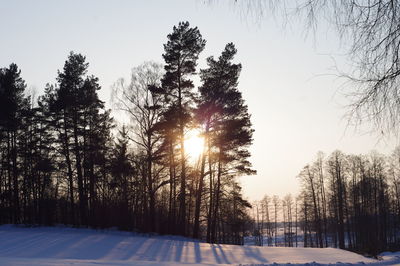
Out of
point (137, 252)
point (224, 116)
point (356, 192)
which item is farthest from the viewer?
point (356, 192)

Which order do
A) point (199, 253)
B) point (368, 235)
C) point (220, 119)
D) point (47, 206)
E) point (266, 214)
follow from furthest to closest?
point (266, 214) → point (368, 235) → point (47, 206) → point (220, 119) → point (199, 253)

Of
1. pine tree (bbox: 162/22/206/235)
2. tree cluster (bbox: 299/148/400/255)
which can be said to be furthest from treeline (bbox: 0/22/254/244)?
tree cluster (bbox: 299/148/400/255)

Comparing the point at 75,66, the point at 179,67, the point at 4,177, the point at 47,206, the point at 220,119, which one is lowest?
the point at 47,206

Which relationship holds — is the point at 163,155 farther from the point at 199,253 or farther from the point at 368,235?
the point at 368,235

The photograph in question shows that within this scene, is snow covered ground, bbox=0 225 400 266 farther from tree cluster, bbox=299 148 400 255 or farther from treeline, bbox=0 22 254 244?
tree cluster, bbox=299 148 400 255

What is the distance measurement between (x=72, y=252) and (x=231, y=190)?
17.4 metres

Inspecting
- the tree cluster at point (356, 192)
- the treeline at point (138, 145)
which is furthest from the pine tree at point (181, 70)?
the tree cluster at point (356, 192)

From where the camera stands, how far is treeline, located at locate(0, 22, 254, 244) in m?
28.3

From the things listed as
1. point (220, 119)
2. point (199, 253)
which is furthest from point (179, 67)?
point (199, 253)

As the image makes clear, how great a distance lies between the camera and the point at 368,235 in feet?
169

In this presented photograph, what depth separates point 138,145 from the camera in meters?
31.0

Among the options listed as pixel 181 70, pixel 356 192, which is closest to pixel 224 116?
pixel 181 70

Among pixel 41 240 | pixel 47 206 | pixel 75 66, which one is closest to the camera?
pixel 41 240

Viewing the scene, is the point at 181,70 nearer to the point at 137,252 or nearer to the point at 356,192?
the point at 137,252
